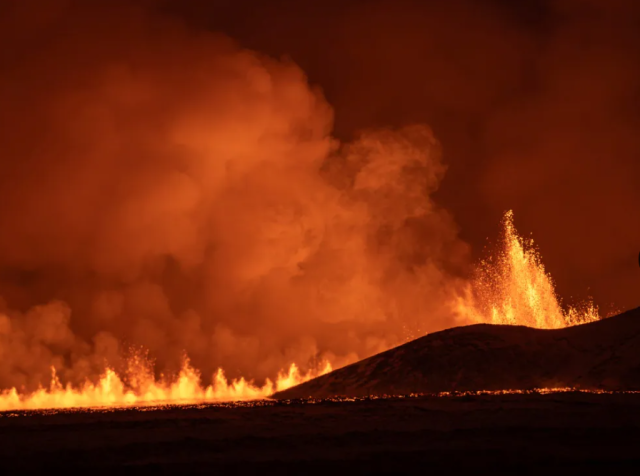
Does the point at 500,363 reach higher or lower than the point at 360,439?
higher

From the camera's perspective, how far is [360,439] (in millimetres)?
22281

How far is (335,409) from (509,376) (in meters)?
14.5

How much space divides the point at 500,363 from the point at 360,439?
74.6 ft

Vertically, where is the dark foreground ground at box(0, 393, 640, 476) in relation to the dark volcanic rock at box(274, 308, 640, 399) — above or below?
below

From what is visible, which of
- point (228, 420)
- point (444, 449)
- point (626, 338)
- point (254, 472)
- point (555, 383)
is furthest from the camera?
point (626, 338)

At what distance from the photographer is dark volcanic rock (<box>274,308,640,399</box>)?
39.8 metres

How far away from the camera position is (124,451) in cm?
2203

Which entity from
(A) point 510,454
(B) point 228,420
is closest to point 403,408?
(B) point 228,420

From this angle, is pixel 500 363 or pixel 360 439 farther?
pixel 500 363

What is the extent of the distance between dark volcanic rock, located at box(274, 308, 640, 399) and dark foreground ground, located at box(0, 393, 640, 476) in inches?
274

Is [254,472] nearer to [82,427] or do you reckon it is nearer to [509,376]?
[82,427]

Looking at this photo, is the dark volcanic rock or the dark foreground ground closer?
the dark foreground ground

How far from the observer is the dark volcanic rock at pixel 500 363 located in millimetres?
39812

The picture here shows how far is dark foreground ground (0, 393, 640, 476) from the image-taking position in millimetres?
17766
